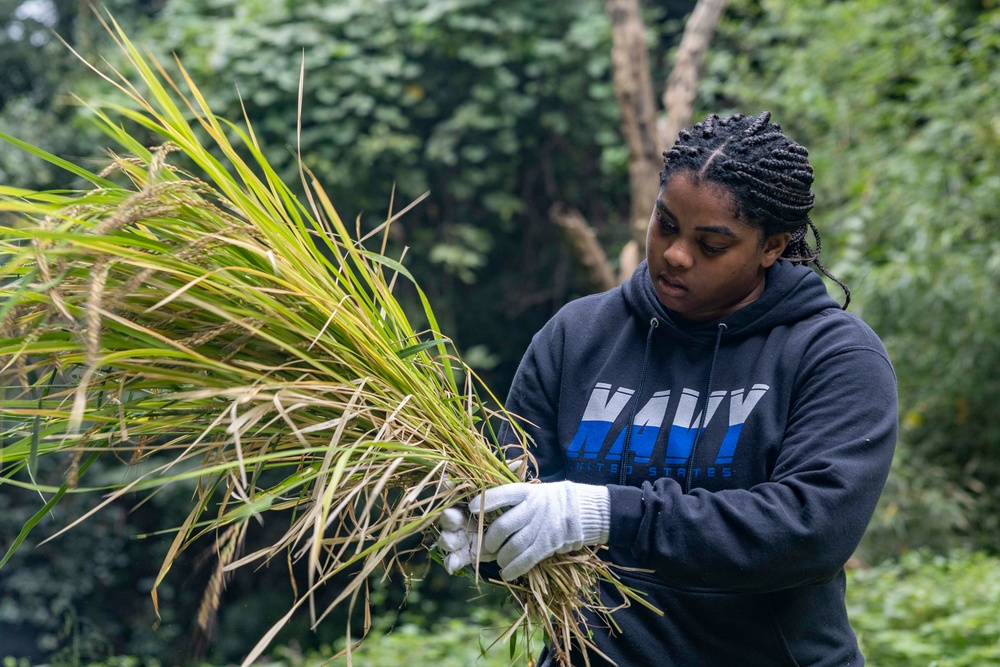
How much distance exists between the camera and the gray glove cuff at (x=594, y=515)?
4.54 feet

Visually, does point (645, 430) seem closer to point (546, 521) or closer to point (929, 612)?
point (546, 521)

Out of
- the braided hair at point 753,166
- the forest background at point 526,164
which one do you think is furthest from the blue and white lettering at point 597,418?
the forest background at point 526,164

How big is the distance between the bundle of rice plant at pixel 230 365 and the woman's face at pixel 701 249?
0.38 m

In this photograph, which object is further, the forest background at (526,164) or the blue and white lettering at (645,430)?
the forest background at (526,164)

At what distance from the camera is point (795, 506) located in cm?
132

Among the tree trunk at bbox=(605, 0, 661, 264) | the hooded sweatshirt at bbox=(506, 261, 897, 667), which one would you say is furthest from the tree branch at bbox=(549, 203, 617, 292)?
the hooded sweatshirt at bbox=(506, 261, 897, 667)

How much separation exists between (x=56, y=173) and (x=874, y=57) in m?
4.85

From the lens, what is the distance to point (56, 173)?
5.77 meters

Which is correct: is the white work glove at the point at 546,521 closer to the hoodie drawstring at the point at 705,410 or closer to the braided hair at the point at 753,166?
the hoodie drawstring at the point at 705,410

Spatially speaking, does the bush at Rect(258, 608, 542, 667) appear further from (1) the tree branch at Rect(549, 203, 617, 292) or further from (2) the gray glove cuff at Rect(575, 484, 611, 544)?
(2) the gray glove cuff at Rect(575, 484, 611, 544)

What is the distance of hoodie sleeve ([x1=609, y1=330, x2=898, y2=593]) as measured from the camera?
131 cm

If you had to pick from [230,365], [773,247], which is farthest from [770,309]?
[230,365]

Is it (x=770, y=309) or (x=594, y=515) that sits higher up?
(x=770, y=309)

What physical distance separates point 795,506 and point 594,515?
10.8 inches
